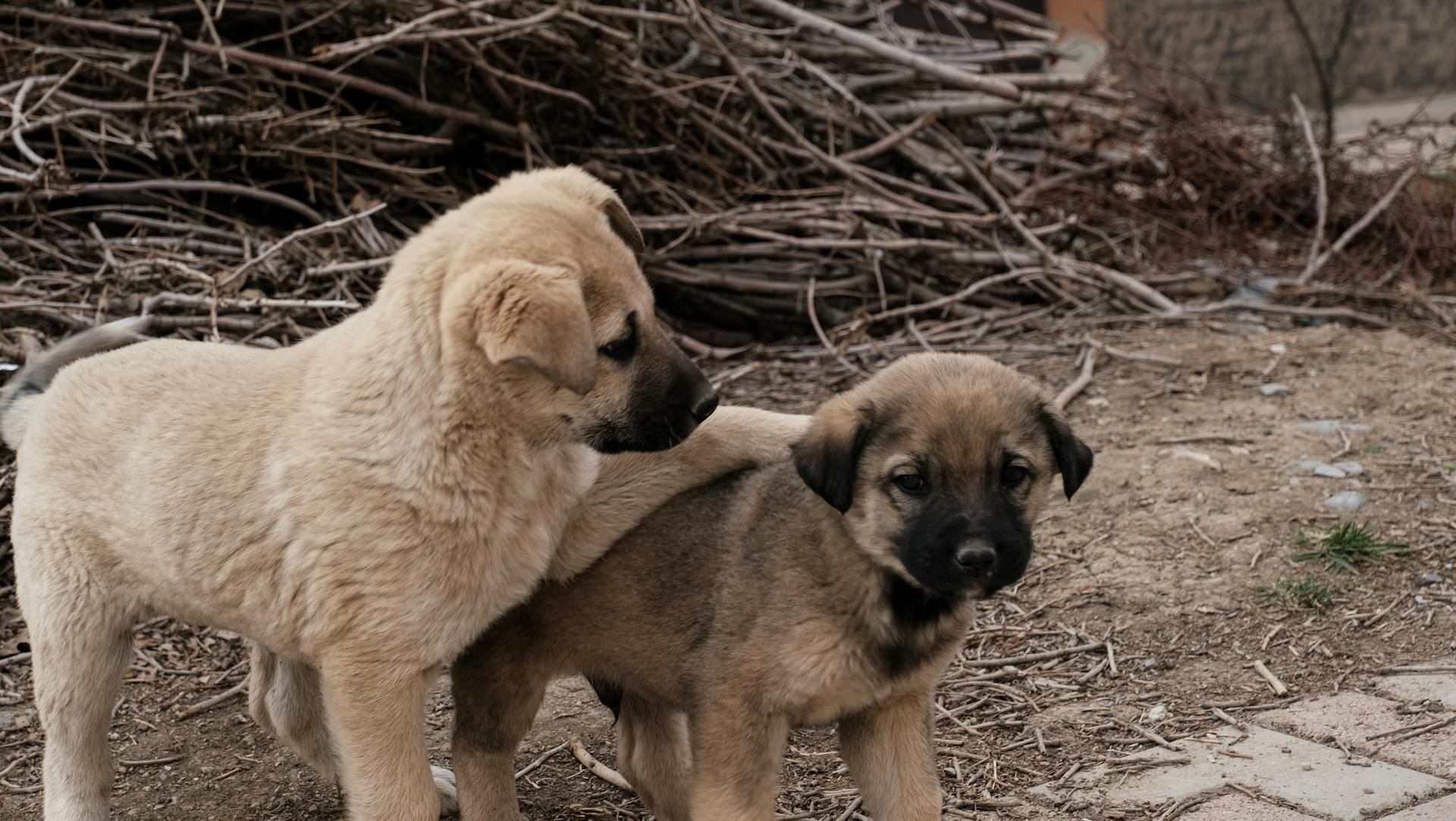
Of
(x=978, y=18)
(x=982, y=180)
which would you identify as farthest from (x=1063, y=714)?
(x=978, y=18)

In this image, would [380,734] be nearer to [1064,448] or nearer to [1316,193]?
[1064,448]

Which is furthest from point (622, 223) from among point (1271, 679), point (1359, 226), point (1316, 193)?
point (1316, 193)

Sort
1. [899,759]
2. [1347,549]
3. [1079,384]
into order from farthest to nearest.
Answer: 1. [1079,384]
2. [1347,549]
3. [899,759]

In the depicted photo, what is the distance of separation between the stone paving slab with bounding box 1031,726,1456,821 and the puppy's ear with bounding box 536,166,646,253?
6.47 ft

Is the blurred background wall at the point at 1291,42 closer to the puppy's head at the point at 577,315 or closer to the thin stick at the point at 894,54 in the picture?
the thin stick at the point at 894,54

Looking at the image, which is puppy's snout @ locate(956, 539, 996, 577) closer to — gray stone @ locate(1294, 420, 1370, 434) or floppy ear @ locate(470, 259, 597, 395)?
floppy ear @ locate(470, 259, 597, 395)

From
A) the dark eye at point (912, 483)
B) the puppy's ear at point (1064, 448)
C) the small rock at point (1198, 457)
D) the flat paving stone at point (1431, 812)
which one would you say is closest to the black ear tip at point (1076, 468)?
the puppy's ear at point (1064, 448)

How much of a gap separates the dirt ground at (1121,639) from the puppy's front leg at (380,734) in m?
0.83

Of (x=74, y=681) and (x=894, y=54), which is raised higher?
(x=894, y=54)

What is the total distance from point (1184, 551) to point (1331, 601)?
0.56 meters

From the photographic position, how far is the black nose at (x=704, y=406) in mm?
3587

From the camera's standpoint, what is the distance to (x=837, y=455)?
140 inches

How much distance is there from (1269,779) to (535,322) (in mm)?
2381

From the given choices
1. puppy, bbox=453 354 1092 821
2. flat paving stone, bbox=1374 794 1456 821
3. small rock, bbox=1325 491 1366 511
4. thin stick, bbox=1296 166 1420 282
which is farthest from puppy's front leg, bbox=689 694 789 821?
thin stick, bbox=1296 166 1420 282
